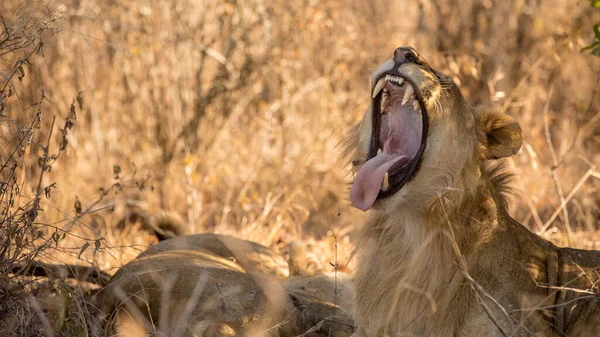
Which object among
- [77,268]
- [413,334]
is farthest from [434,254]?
[77,268]

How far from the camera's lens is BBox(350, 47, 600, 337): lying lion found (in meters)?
3.82

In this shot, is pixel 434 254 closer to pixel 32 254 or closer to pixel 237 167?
pixel 32 254

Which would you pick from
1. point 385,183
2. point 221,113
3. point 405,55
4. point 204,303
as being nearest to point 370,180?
point 385,183

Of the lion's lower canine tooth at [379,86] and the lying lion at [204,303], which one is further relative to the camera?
the lying lion at [204,303]

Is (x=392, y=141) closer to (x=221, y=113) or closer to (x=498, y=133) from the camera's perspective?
(x=498, y=133)

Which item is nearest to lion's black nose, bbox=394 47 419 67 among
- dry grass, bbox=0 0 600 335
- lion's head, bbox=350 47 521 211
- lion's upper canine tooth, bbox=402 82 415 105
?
lion's head, bbox=350 47 521 211

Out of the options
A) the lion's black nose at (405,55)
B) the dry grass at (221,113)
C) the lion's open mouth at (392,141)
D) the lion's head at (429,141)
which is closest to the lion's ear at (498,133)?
the lion's head at (429,141)

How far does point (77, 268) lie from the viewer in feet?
15.9

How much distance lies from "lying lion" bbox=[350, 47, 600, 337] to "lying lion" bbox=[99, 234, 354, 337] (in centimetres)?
46

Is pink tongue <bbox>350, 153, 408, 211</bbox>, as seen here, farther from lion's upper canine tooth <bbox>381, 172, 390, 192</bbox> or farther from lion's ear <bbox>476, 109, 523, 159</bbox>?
lion's ear <bbox>476, 109, 523, 159</bbox>

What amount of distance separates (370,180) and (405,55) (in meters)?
0.56

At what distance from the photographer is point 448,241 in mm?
3852

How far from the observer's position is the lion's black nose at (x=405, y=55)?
3.91 m

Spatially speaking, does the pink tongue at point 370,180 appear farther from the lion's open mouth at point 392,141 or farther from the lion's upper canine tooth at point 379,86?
the lion's upper canine tooth at point 379,86
